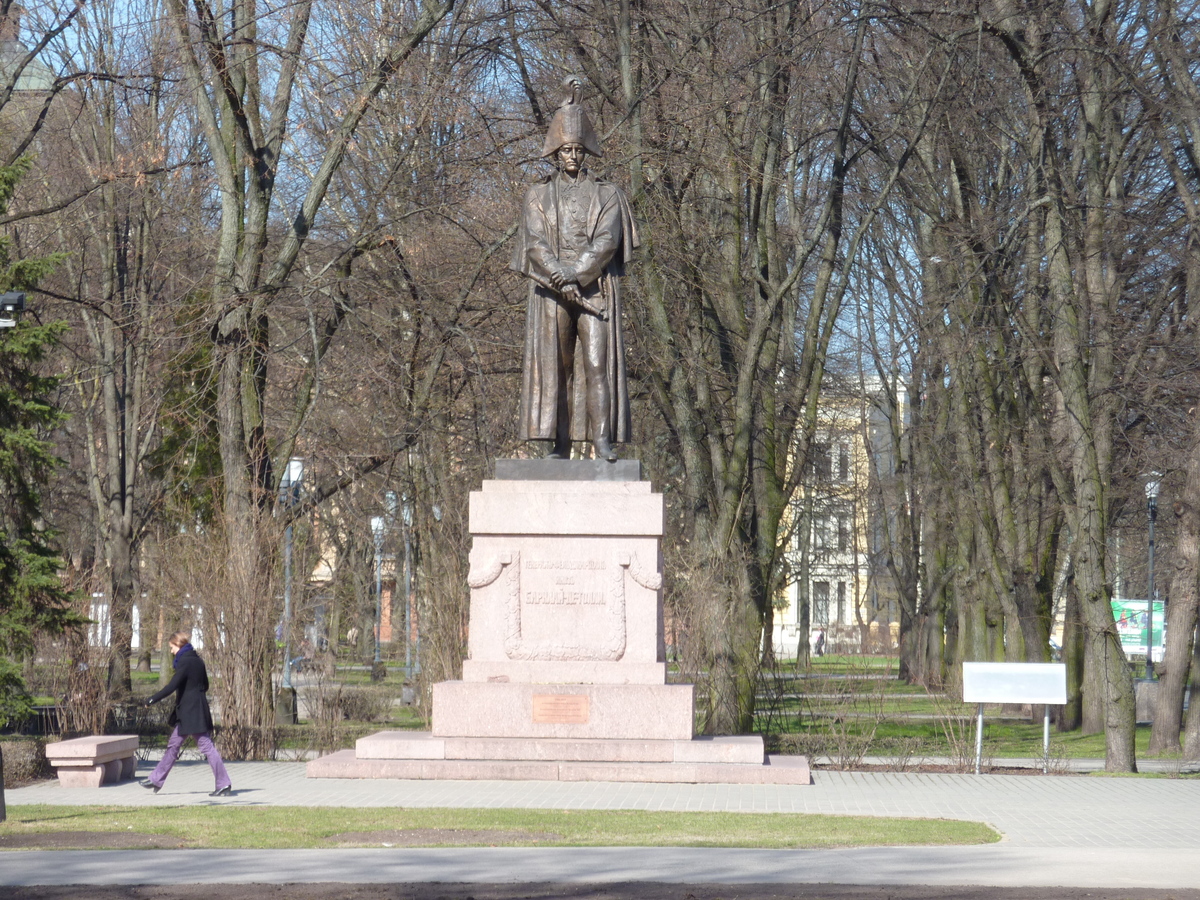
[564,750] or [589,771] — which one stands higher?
[564,750]

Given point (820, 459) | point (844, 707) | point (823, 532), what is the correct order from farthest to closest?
point (823, 532) → point (820, 459) → point (844, 707)

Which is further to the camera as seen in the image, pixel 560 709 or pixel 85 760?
pixel 85 760

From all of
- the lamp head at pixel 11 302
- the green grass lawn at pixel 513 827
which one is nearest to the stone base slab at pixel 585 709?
the green grass lawn at pixel 513 827

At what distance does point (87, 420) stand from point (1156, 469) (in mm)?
21728

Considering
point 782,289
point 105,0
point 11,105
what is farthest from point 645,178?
point 11,105

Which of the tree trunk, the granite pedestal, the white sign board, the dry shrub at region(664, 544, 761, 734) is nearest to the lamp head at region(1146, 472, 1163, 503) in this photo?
the tree trunk

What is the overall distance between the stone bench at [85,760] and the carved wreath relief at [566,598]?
3889mm

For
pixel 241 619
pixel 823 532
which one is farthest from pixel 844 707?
pixel 823 532

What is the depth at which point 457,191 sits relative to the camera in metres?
22.6

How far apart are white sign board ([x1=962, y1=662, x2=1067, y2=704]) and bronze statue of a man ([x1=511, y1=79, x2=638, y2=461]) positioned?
501cm

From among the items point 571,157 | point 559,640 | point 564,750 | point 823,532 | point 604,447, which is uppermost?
point 571,157

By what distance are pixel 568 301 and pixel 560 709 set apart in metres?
3.99

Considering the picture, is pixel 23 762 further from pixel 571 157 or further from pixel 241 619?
pixel 571 157

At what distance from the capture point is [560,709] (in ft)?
48.3
